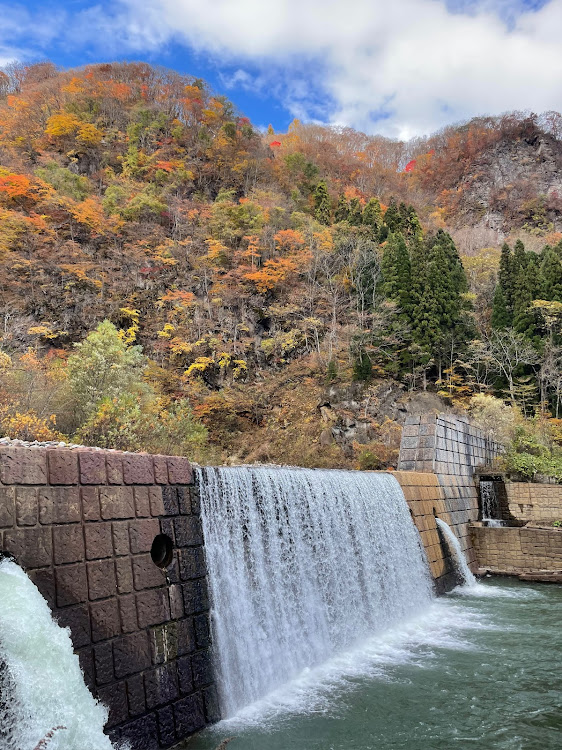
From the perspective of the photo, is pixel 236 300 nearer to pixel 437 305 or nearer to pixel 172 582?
pixel 437 305

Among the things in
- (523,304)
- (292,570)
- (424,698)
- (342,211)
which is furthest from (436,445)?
(342,211)

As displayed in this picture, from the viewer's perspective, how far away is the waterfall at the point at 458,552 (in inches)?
423

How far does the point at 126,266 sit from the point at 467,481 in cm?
2013

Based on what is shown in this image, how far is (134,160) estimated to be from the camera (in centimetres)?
3291

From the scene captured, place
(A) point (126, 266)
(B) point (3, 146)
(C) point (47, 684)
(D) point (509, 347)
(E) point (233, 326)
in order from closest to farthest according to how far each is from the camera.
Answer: (C) point (47, 684)
(D) point (509, 347)
(E) point (233, 326)
(A) point (126, 266)
(B) point (3, 146)

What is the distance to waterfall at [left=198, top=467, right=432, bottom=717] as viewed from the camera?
5008mm

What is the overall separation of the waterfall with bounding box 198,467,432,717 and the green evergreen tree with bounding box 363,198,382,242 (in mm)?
22632

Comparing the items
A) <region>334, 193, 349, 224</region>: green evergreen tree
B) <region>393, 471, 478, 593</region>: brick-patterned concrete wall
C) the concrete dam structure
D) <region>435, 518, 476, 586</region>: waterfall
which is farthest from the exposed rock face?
the concrete dam structure

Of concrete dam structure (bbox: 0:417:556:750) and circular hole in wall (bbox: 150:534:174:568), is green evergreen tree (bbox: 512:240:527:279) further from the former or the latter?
circular hole in wall (bbox: 150:534:174:568)

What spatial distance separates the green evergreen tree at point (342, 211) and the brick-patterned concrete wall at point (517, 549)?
2254 centimetres

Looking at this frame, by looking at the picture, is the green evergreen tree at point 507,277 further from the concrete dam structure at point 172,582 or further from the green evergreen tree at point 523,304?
the concrete dam structure at point 172,582

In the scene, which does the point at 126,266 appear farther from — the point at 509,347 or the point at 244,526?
the point at 244,526

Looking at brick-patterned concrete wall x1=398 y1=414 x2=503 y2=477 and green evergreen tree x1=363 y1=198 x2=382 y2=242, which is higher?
green evergreen tree x1=363 y1=198 x2=382 y2=242

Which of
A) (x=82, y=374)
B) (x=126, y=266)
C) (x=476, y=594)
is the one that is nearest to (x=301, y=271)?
(x=126, y=266)
